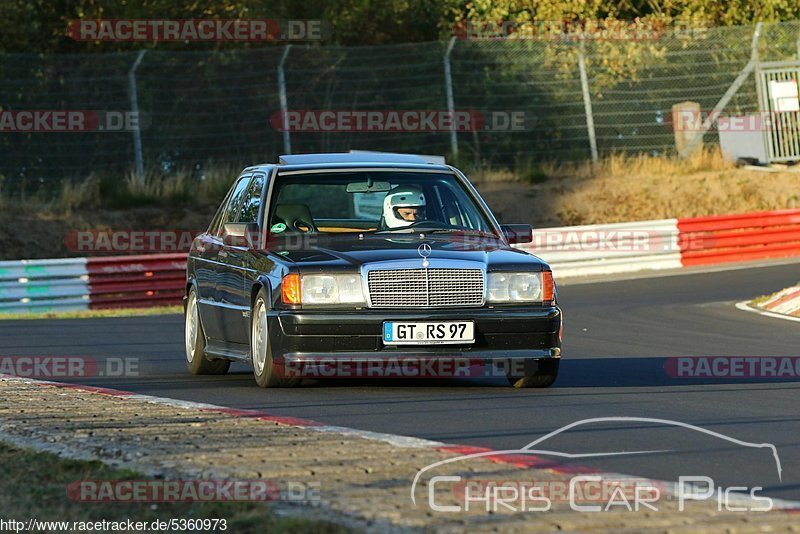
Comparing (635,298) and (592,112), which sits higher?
(592,112)

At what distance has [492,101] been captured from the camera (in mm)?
30750

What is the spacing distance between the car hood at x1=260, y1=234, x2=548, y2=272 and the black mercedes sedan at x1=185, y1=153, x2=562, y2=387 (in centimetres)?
1

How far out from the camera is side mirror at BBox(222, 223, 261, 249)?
11.4 meters

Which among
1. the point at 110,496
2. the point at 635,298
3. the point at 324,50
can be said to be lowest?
the point at 635,298

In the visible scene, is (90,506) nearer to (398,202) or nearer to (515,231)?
(398,202)

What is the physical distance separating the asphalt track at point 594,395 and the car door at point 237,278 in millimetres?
399

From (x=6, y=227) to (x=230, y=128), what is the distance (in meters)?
4.39

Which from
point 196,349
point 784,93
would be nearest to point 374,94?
point 784,93

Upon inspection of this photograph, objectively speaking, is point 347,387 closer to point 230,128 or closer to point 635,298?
point 635,298

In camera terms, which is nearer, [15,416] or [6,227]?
[15,416]

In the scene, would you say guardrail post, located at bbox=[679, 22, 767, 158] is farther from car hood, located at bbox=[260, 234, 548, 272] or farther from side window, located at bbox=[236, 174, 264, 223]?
car hood, located at bbox=[260, 234, 548, 272]

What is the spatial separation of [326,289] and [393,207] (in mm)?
1353

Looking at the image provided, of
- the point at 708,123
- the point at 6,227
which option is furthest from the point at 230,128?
the point at 708,123

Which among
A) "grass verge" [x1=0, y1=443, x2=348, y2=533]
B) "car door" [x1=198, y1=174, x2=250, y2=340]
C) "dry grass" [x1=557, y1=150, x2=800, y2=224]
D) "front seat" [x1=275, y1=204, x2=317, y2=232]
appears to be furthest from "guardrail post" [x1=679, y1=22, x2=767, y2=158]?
"grass verge" [x1=0, y1=443, x2=348, y2=533]
